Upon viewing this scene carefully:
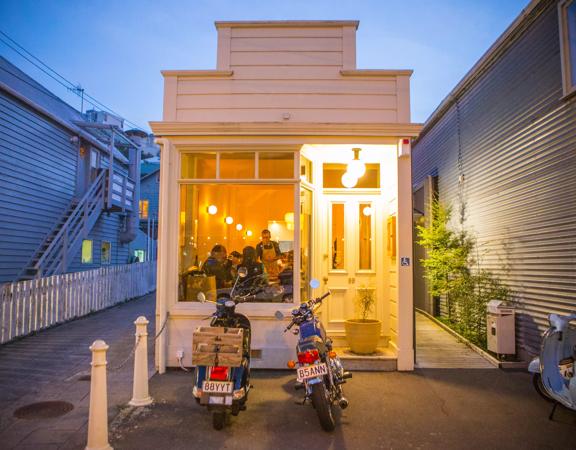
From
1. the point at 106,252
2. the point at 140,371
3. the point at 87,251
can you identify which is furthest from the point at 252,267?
the point at 106,252

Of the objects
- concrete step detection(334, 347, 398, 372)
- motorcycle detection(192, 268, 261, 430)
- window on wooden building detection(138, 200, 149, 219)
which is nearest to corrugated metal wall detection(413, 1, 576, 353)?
concrete step detection(334, 347, 398, 372)

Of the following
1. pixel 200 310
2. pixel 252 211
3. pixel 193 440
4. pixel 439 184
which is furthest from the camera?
pixel 439 184

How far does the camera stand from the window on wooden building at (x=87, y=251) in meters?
17.5

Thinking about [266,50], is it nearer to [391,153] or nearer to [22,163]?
[391,153]

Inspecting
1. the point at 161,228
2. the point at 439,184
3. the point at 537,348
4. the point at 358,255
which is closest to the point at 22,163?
the point at 161,228

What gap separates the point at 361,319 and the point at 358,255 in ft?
4.09

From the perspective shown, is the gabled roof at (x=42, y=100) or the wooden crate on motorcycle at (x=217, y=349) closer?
the wooden crate on motorcycle at (x=217, y=349)

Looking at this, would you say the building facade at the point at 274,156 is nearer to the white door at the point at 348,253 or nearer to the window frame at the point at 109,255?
the white door at the point at 348,253

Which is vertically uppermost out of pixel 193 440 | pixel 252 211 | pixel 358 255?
pixel 252 211

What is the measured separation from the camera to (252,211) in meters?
8.30

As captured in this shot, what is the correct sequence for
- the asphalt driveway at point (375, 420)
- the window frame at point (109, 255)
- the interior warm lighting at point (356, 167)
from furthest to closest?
the window frame at point (109, 255)
the interior warm lighting at point (356, 167)
the asphalt driveway at point (375, 420)

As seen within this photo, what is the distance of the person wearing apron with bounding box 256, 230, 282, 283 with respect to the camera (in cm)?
767

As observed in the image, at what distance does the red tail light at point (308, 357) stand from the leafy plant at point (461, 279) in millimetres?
5175

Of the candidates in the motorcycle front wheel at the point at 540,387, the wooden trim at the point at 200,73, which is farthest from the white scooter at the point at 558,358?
the wooden trim at the point at 200,73
